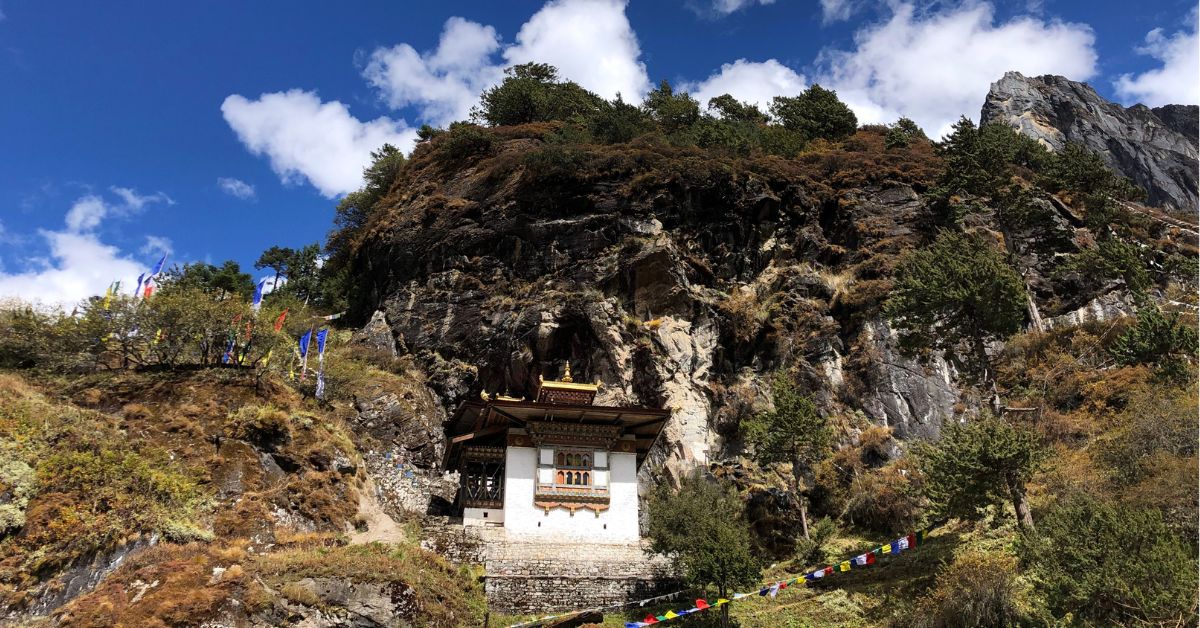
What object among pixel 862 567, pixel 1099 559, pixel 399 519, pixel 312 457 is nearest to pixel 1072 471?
pixel 862 567

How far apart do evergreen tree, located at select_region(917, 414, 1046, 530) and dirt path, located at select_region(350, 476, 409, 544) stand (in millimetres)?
14838

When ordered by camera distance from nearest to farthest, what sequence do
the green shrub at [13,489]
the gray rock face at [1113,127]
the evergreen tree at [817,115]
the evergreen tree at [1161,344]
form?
1. the green shrub at [13,489]
2. the evergreen tree at [1161,344]
3. the evergreen tree at [817,115]
4. the gray rock face at [1113,127]

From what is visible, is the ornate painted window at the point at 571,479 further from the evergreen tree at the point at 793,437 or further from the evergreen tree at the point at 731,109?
the evergreen tree at the point at 731,109

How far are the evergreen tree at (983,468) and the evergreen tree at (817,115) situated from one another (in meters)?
38.1

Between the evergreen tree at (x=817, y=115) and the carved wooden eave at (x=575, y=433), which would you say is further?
the evergreen tree at (x=817, y=115)

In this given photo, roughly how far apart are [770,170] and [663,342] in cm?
1426

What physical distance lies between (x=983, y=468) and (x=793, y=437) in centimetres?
968

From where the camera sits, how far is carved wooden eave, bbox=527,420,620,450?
2508 centimetres

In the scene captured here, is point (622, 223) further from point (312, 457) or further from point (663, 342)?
point (312, 457)

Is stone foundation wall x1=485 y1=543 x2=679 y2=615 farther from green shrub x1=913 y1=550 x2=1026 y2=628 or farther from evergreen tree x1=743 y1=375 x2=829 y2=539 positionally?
green shrub x1=913 y1=550 x2=1026 y2=628

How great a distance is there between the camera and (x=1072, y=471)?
805 inches

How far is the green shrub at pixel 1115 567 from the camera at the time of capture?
11883 millimetres

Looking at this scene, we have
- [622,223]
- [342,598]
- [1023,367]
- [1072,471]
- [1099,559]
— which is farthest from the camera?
[622,223]

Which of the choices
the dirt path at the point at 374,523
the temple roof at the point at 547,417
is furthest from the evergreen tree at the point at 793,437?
the dirt path at the point at 374,523
